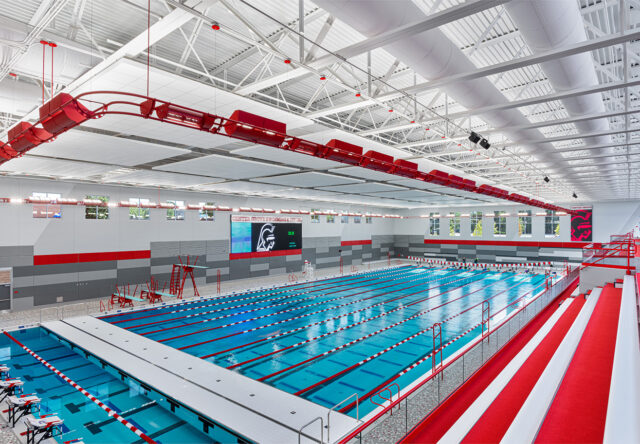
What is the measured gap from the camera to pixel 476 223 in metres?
33.6

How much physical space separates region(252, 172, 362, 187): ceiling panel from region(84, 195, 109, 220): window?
8.36 m

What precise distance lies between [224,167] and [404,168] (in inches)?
270

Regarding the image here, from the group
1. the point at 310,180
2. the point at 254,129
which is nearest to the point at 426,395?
the point at 254,129

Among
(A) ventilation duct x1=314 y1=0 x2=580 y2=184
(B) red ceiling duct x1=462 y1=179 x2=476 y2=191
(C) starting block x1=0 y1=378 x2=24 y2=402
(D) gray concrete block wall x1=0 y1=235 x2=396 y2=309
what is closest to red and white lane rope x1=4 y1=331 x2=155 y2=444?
(C) starting block x1=0 y1=378 x2=24 y2=402

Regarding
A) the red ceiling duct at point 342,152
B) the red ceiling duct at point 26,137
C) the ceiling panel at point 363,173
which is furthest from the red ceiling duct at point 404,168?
the red ceiling duct at point 26,137

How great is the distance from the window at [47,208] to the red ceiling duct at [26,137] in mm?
12147

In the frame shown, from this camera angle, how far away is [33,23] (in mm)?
4895

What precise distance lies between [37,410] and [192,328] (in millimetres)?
6134

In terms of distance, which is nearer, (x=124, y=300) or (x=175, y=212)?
(x=124, y=300)

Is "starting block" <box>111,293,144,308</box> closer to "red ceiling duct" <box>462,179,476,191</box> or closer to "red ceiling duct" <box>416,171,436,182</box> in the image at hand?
"red ceiling duct" <box>416,171,436,182</box>

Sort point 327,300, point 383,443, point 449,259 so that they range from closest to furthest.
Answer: point 383,443, point 327,300, point 449,259

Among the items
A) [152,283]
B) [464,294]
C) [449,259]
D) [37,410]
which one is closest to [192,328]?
[37,410]

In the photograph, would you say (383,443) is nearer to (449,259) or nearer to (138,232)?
(138,232)

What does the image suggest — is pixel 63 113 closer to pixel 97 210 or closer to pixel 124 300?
pixel 124 300
